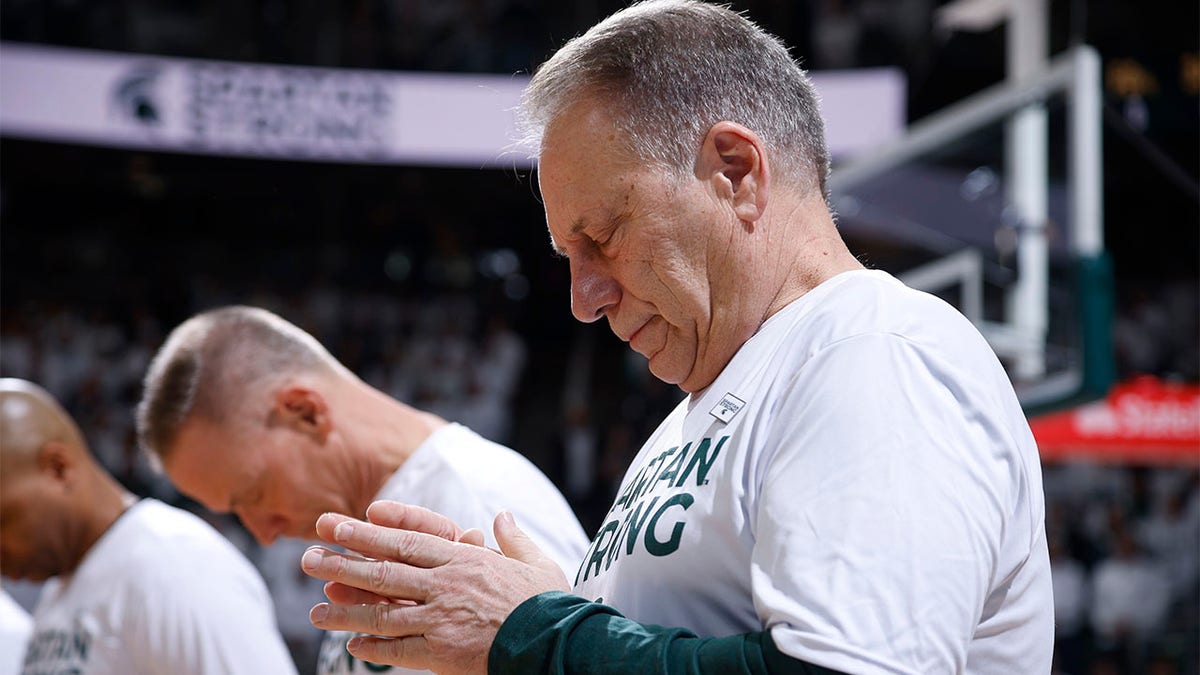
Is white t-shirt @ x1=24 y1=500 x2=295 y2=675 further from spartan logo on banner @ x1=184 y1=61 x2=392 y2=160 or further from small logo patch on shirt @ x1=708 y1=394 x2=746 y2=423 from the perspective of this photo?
spartan logo on banner @ x1=184 y1=61 x2=392 y2=160

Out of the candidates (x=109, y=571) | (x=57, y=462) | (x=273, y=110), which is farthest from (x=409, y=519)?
(x=273, y=110)

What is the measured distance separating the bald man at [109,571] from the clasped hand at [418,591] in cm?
152

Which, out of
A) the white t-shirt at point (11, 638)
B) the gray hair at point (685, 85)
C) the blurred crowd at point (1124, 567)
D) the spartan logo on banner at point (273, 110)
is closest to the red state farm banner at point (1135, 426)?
the blurred crowd at point (1124, 567)

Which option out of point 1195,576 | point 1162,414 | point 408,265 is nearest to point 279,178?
point 408,265

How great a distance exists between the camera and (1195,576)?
1004 cm

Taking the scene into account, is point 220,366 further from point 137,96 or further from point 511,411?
point 511,411

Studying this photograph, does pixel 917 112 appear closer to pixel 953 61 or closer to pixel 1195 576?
pixel 953 61

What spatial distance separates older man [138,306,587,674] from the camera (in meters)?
2.41

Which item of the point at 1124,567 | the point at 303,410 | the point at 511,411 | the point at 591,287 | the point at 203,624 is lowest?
the point at 1124,567

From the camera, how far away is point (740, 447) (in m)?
1.26

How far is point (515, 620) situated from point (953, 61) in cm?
898

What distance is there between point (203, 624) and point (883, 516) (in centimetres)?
200

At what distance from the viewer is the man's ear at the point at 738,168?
1.36 meters

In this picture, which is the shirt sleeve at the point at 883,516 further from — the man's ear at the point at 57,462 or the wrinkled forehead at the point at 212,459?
the man's ear at the point at 57,462
